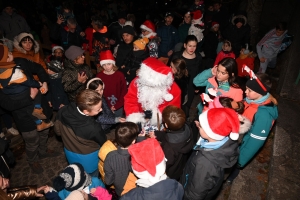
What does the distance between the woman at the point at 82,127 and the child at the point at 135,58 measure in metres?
2.24

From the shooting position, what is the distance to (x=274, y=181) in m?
3.80

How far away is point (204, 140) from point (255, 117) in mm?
937

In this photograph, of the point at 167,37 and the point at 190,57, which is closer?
the point at 190,57

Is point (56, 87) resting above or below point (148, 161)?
below

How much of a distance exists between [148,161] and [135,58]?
3.35 m

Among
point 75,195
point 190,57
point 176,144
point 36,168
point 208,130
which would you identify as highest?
point 190,57

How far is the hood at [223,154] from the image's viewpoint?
236 cm

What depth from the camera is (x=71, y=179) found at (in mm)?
2312

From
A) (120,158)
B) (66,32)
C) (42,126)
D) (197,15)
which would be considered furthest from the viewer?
(197,15)

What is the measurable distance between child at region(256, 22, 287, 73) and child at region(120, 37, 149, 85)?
3995 millimetres

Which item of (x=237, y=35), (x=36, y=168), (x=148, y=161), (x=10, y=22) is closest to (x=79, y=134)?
(x=148, y=161)

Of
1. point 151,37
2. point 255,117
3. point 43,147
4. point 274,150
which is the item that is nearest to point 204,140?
point 255,117

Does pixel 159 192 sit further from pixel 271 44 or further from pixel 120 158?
pixel 271 44

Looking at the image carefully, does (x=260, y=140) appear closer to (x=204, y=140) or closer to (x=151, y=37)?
(x=204, y=140)
